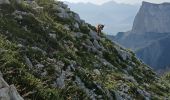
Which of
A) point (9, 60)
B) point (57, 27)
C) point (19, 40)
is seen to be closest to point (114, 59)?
point (57, 27)

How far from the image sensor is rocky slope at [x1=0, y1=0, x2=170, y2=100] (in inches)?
706

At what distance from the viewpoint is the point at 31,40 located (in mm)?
25406

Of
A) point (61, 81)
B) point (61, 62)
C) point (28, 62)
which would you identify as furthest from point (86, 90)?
point (28, 62)

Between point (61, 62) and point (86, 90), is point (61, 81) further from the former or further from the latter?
point (61, 62)

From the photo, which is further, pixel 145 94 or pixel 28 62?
pixel 145 94

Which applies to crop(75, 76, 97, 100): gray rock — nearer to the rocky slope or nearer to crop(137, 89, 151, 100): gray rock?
the rocky slope

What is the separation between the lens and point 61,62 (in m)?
24.3

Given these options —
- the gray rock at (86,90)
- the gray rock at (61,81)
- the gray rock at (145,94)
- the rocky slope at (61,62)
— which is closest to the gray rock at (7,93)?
the rocky slope at (61,62)

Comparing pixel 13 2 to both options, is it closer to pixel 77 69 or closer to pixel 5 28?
pixel 5 28

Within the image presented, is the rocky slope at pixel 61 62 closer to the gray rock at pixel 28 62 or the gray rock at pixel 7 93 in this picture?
the gray rock at pixel 28 62

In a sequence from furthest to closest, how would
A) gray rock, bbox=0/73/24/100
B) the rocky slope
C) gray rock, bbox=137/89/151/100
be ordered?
gray rock, bbox=137/89/151/100
the rocky slope
gray rock, bbox=0/73/24/100

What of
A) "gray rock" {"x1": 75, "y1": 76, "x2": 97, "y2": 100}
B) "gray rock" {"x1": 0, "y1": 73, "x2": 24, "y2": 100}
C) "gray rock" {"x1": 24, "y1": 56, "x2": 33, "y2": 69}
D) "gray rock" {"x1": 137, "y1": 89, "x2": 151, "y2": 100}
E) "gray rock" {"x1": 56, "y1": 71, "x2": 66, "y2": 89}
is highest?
"gray rock" {"x1": 0, "y1": 73, "x2": 24, "y2": 100}

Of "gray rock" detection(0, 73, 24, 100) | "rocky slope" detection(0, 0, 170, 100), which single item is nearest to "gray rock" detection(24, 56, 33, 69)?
"rocky slope" detection(0, 0, 170, 100)

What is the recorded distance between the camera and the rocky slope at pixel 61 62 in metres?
17.9
